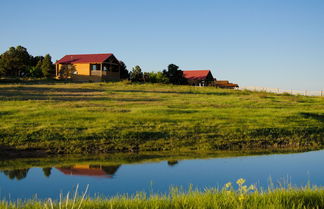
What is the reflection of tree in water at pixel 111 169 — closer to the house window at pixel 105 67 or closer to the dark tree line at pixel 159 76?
the dark tree line at pixel 159 76

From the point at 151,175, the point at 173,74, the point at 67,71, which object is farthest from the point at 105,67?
the point at 151,175

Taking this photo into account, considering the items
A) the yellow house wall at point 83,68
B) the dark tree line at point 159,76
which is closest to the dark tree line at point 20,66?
the yellow house wall at point 83,68

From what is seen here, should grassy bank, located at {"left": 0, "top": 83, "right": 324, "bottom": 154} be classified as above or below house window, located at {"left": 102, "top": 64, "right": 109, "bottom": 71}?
below

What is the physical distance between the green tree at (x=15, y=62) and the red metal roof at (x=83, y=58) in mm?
8683

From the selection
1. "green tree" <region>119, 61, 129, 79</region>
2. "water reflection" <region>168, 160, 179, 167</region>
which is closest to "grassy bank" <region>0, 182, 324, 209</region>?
"water reflection" <region>168, 160, 179, 167</region>

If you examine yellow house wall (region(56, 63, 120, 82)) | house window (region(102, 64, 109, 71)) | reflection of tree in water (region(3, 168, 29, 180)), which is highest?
house window (region(102, 64, 109, 71))

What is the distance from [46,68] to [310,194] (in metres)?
71.5

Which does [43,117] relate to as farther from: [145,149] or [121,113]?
[145,149]

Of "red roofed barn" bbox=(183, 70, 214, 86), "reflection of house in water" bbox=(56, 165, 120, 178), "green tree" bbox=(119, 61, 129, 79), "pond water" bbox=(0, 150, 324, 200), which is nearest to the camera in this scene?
"pond water" bbox=(0, 150, 324, 200)

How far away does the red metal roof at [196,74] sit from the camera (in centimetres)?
8481

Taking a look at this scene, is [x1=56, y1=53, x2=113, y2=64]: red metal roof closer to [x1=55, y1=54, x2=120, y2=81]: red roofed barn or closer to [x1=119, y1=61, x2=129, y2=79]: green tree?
[x1=55, y1=54, x2=120, y2=81]: red roofed barn

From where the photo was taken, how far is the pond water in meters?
12.9

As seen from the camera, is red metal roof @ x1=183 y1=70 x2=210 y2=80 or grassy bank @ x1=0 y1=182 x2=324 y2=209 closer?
grassy bank @ x1=0 y1=182 x2=324 y2=209

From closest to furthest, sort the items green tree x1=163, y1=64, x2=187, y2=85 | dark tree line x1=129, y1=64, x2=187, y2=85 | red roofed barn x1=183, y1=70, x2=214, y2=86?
1. dark tree line x1=129, y1=64, x2=187, y2=85
2. green tree x1=163, y1=64, x2=187, y2=85
3. red roofed barn x1=183, y1=70, x2=214, y2=86
